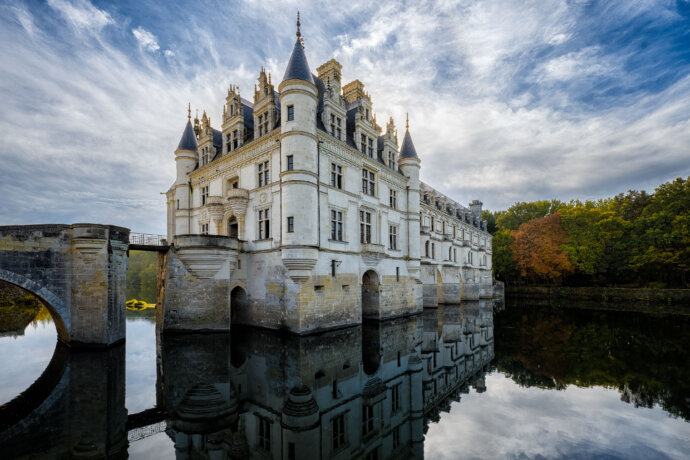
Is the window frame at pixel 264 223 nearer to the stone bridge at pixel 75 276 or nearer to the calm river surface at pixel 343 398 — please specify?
the calm river surface at pixel 343 398

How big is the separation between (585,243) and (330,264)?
151 feet

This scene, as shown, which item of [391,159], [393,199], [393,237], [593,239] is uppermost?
[391,159]

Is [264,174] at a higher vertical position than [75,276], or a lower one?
higher

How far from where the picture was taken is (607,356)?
609 inches

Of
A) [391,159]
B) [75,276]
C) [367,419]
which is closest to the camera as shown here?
[367,419]

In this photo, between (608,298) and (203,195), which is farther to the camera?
(608,298)

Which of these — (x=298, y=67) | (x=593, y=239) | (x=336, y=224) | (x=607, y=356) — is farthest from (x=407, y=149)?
(x=593, y=239)

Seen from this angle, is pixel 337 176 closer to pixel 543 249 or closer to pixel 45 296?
pixel 45 296

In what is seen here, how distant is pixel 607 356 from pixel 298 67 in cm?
2188

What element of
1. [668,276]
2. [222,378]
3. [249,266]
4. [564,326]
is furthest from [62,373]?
[668,276]

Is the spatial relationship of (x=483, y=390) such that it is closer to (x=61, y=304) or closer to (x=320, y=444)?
(x=320, y=444)

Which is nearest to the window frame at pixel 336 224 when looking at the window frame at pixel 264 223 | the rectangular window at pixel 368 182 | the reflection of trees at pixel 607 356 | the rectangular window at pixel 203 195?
the rectangular window at pixel 368 182

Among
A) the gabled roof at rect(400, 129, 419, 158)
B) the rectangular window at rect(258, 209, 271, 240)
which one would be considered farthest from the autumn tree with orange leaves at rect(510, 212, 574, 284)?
the rectangular window at rect(258, 209, 271, 240)

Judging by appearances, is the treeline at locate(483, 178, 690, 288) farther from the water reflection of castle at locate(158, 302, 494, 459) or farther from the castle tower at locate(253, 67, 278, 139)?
the castle tower at locate(253, 67, 278, 139)
